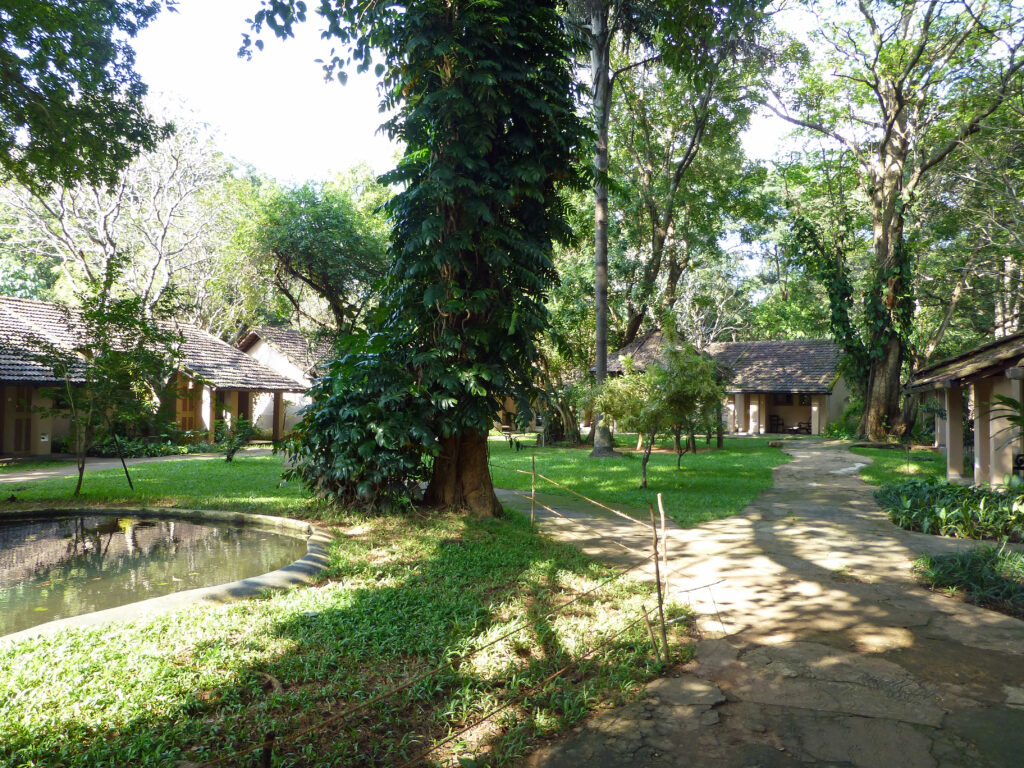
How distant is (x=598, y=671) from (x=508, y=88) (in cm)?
659

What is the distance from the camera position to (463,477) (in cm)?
852

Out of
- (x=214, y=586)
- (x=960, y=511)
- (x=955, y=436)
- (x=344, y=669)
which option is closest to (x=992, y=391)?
(x=955, y=436)

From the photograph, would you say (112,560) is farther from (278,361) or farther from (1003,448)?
(278,361)

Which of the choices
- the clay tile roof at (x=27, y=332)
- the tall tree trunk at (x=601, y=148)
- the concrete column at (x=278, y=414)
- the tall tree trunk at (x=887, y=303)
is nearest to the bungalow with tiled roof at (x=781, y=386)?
the tall tree trunk at (x=887, y=303)

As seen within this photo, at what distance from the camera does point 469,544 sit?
23.0 ft

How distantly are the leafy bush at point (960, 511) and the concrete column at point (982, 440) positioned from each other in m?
2.04

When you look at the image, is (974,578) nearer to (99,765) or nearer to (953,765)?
(953,765)

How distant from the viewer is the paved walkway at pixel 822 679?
3.18 m

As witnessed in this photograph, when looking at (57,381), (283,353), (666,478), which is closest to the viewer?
(666,478)

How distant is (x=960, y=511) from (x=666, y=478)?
21.1ft

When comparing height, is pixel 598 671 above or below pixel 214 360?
below

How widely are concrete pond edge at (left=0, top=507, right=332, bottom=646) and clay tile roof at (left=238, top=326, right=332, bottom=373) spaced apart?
2082 centimetres

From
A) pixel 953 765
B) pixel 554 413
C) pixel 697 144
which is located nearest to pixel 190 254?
pixel 554 413

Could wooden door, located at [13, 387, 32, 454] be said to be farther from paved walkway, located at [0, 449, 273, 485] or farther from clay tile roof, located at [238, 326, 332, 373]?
clay tile roof, located at [238, 326, 332, 373]
